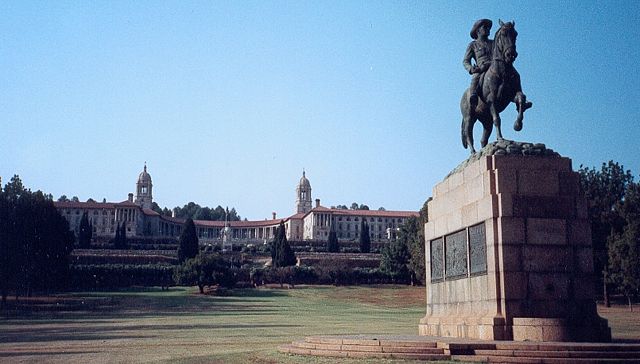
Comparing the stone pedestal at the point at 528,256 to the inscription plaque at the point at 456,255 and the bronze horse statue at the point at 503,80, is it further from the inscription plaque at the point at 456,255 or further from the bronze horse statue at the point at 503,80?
the bronze horse statue at the point at 503,80

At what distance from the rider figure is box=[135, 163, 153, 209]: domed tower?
166 meters

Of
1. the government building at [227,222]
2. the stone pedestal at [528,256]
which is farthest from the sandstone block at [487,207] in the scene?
the government building at [227,222]

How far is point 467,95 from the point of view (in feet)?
60.8

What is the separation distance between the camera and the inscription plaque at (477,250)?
15483 mm

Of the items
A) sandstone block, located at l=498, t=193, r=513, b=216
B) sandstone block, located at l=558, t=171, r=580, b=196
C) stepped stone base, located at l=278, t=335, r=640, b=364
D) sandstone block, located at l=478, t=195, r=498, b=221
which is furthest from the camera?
sandstone block, located at l=558, t=171, r=580, b=196

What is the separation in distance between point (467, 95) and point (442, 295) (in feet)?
19.1

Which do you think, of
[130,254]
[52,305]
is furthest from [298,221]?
[52,305]

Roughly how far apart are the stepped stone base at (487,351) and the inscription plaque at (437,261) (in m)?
4.80

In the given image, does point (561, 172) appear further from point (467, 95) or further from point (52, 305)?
point (52, 305)

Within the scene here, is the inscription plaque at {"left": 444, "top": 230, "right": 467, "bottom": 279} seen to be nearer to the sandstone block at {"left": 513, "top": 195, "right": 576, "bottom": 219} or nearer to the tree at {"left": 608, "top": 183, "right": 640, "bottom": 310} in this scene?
the sandstone block at {"left": 513, "top": 195, "right": 576, "bottom": 219}

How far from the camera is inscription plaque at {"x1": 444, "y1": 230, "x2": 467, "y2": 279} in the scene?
16797 mm

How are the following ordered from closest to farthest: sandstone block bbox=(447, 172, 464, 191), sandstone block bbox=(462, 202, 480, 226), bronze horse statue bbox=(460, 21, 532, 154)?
sandstone block bbox=(462, 202, 480, 226), bronze horse statue bbox=(460, 21, 532, 154), sandstone block bbox=(447, 172, 464, 191)

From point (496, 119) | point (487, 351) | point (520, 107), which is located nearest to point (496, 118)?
point (496, 119)

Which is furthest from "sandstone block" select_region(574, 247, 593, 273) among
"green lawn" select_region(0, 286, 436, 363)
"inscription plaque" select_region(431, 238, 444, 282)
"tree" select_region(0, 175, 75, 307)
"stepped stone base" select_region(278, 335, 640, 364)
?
"tree" select_region(0, 175, 75, 307)
